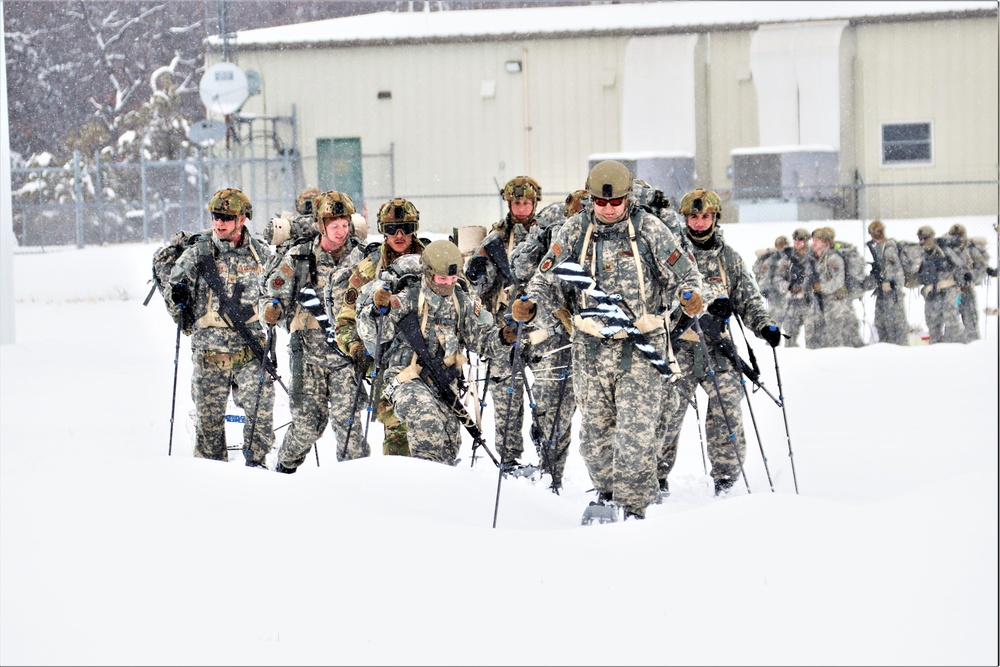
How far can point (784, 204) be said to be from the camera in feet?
85.9

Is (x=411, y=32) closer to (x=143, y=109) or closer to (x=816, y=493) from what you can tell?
(x=143, y=109)

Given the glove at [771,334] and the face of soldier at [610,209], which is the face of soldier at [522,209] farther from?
the face of soldier at [610,209]

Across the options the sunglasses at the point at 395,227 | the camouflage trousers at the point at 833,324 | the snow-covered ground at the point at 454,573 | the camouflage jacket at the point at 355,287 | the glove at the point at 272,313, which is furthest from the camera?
the camouflage trousers at the point at 833,324

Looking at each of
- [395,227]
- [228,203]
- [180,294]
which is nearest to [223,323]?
[180,294]

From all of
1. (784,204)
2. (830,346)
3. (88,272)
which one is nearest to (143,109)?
(88,272)

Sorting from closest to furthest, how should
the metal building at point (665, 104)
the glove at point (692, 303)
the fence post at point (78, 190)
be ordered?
the glove at point (692, 303) → the fence post at point (78, 190) → the metal building at point (665, 104)

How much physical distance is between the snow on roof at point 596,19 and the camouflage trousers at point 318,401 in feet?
62.1

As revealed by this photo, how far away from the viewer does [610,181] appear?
23.5ft

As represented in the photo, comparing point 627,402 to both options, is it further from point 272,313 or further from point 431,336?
point 272,313

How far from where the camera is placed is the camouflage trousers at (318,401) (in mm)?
9219

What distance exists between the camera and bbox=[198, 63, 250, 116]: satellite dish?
86.0ft

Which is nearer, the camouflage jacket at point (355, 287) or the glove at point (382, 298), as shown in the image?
the glove at point (382, 298)

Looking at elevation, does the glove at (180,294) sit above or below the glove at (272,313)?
above

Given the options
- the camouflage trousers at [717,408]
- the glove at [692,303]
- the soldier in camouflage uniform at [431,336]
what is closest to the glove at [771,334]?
the camouflage trousers at [717,408]
